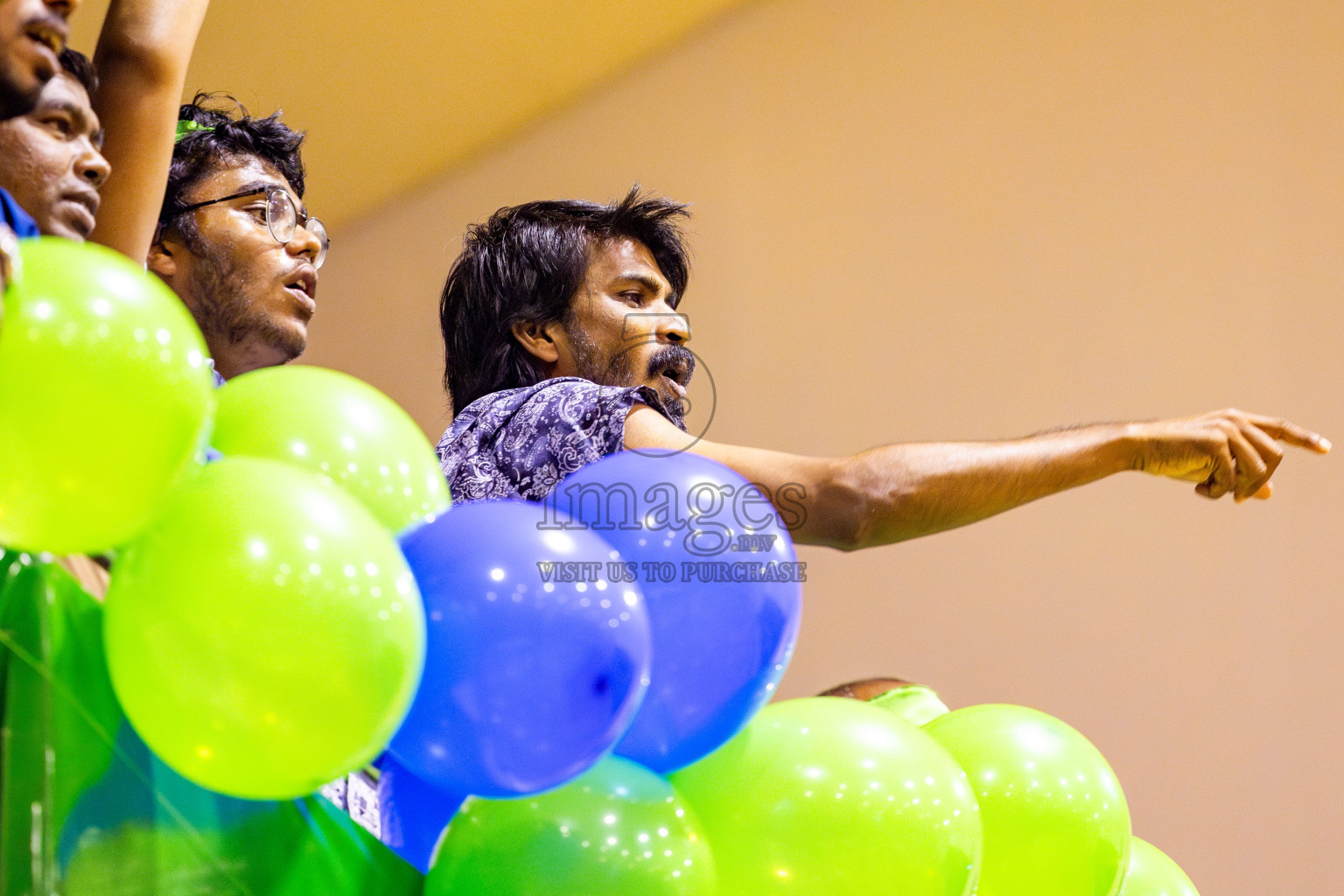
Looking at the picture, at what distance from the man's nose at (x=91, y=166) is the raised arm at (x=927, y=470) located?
57 cm

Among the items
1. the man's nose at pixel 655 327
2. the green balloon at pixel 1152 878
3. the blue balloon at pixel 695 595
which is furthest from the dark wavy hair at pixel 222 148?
the green balloon at pixel 1152 878

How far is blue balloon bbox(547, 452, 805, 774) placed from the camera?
1.00 m

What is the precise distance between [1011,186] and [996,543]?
0.92 metres

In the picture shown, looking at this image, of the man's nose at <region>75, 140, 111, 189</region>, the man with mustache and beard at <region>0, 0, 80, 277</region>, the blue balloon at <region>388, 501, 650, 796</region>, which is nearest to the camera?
the blue balloon at <region>388, 501, 650, 796</region>

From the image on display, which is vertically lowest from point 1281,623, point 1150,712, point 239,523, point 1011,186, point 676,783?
point 1150,712

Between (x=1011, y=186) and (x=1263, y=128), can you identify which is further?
(x=1011, y=186)

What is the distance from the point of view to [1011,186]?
3432mm

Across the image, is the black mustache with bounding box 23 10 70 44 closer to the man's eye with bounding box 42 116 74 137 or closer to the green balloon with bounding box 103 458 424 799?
the man's eye with bounding box 42 116 74 137

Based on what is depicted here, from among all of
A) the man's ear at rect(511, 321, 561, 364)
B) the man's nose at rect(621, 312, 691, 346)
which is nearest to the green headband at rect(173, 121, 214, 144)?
the man's ear at rect(511, 321, 561, 364)

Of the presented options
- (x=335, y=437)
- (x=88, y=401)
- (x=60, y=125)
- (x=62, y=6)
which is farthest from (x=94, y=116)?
(x=88, y=401)

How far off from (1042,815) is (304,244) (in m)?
1.58

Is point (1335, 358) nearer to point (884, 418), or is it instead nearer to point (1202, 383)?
point (1202, 383)

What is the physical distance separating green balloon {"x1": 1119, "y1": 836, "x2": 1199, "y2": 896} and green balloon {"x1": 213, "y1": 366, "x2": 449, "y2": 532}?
35.3 inches

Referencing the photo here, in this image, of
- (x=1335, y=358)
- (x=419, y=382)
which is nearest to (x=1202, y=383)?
(x=1335, y=358)
